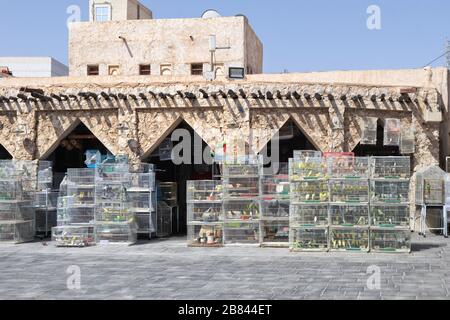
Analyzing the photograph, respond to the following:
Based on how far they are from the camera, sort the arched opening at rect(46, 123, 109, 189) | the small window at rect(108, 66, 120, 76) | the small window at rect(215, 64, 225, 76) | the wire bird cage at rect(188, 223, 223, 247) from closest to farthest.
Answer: the wire bird cage at rect(188, 223, 223, 247) < the arched opening at rect(46, 123, 109, 189) < the small window at rect(215, 64, 225, 76) < the small window at rect(108, 66, 120, 76)

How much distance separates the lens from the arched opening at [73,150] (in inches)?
819

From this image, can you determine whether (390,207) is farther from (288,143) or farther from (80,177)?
(80,177)

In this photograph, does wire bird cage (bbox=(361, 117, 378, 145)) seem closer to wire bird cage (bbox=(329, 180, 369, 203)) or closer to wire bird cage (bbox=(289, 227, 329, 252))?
wire bird cage (bbox=(329, 180, 369, 203))

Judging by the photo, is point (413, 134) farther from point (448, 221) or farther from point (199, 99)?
point (199, 99)

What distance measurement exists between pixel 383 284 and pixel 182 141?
1136 centimetres

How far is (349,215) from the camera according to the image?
14.3 metres

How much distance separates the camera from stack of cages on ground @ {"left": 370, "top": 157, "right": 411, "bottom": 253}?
1401 cm

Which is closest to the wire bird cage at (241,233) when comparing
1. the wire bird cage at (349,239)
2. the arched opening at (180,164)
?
the wire bird cage at (349,239)

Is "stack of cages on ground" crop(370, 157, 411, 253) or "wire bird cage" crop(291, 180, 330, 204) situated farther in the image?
"wire bird cage" crop(291, 180, 330, 204)

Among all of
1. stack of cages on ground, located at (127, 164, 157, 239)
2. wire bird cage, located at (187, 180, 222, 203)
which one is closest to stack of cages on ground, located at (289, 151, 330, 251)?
wire bird cage, located at (187, 180, 222, 203)

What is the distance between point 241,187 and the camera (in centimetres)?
1552

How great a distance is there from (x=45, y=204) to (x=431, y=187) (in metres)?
11.1

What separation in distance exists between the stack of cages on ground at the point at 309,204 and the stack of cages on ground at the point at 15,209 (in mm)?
7344

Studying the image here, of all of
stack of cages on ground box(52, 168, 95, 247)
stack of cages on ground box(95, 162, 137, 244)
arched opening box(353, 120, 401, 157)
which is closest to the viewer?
stack of cages on ground box(95, 162, 137, 244)
